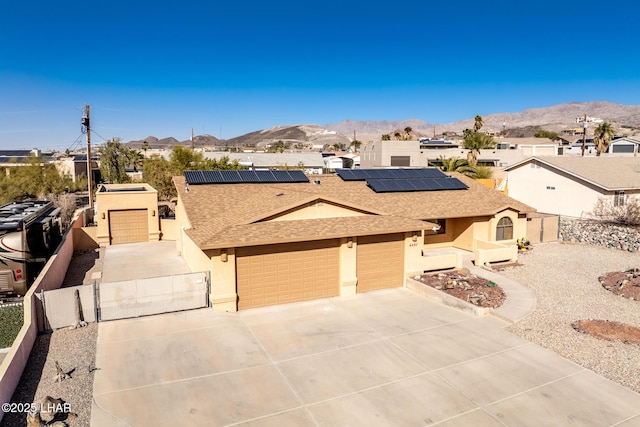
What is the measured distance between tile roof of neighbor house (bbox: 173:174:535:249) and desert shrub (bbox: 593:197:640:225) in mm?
9567

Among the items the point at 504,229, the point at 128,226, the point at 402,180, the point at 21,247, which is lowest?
the point at 504,229

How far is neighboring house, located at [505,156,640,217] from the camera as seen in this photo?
32.5 meters

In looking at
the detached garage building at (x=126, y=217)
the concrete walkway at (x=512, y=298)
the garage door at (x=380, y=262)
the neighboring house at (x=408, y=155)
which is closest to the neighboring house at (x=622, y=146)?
the neighboring house at (x=408, y=155)

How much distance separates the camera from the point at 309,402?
9.58 m

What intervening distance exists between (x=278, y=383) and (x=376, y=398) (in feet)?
7.74

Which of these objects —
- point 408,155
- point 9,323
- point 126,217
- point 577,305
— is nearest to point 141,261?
point 126,217

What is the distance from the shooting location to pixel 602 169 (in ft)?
116

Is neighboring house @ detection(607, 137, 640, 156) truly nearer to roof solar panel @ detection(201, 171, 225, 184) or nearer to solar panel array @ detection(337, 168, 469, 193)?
solar panel array @ detection(337, 168, 469, 193)

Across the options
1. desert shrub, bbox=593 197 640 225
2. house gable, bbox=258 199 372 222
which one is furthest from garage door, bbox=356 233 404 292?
desert shrub, bbox=593 197 640 225

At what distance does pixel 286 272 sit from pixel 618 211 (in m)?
27.1

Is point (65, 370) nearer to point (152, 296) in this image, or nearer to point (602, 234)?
point (152, 296)

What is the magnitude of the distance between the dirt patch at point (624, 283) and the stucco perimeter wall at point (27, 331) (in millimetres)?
19952

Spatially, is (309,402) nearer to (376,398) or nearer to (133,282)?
(376,398)

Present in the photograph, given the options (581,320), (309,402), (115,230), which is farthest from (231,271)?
(115,230)
